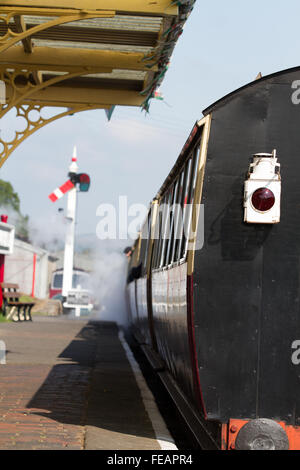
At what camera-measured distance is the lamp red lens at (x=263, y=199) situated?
5.76 m

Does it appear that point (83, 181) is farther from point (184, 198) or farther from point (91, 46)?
point (184, 198)

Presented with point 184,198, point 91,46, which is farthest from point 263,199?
point 91,46

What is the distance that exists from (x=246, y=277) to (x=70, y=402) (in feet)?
12.9

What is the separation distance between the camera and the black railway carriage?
575cm

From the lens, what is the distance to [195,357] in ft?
19.1

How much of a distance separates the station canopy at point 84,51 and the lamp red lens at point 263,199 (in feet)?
15.3

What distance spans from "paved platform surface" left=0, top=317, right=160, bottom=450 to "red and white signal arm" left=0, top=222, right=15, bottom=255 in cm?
1636

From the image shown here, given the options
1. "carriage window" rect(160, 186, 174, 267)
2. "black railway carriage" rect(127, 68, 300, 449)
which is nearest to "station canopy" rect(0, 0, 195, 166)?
"carriage window" rect(160, 186, 174, 267)

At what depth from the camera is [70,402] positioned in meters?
9.06

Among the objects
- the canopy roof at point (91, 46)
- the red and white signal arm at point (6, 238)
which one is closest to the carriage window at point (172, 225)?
the canopy roof at point (91, 46)

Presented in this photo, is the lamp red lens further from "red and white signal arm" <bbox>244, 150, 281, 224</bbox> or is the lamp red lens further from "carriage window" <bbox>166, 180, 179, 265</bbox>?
"carriage window" <bbox>166, 180, 179, 265</bbox>

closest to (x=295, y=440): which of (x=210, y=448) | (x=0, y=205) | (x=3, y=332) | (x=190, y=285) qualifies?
(x=210, y=448)
